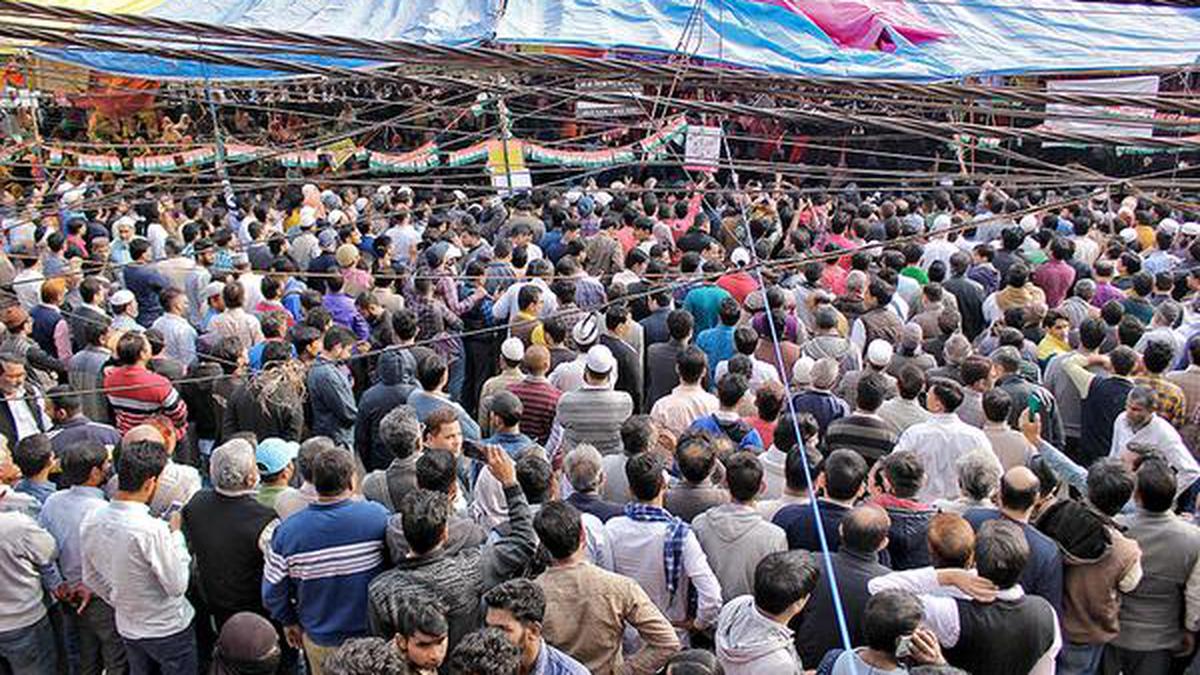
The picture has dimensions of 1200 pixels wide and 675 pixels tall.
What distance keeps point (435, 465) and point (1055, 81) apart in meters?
13.0

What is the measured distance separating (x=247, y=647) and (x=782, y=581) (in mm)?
1635

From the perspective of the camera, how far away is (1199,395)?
5.73m

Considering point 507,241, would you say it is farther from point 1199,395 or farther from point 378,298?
point 1199,395

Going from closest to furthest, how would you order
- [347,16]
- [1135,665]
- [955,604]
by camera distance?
1. [955,604]
2. [1135,665]
3. [347,16]

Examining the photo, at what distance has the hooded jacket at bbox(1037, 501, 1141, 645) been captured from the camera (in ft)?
12.8

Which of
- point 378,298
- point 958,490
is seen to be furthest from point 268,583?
point 378,298

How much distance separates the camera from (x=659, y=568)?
12.6 ft

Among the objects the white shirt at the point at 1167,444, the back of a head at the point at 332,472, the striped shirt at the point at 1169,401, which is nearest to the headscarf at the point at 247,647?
the back of a head at the point at 332,472

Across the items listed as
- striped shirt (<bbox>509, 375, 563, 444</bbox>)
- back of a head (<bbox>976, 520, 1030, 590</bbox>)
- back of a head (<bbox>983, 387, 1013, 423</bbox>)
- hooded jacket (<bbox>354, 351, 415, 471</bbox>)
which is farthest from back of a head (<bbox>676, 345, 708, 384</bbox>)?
back of a head (<bbox>976, 520, 1030, 590</bbox>)

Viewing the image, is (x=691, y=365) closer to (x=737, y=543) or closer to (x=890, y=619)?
(x=737, y=543)

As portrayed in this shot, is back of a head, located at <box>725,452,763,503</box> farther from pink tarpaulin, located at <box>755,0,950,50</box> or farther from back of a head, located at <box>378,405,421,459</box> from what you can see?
pink tarpaulin, located at <box>755,0,950,50</box>

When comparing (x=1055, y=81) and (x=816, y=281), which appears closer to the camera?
(x=816, y=281)

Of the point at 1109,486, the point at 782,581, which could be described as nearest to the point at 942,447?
the point at 1109,486

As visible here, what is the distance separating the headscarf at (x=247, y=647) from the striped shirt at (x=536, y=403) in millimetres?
2559
